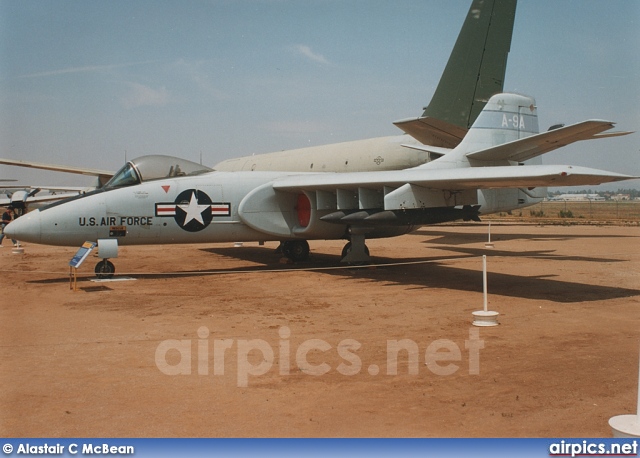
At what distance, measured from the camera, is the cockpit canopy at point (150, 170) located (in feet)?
41.5

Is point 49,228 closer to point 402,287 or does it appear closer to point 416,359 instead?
point 402,287

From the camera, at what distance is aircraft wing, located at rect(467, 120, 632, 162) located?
38.4 ft

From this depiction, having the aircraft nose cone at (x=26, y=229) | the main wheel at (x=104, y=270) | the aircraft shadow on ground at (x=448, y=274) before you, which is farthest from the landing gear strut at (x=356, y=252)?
the aircraft nose cone at (x=26, y=229)

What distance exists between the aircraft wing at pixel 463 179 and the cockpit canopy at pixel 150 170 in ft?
6.84

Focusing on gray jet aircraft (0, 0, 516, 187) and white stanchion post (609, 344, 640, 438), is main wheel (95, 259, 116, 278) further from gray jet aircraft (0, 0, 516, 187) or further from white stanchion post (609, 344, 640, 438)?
gray jet aircraft (0, 0, 516, 187)

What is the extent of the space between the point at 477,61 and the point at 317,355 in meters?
17.4

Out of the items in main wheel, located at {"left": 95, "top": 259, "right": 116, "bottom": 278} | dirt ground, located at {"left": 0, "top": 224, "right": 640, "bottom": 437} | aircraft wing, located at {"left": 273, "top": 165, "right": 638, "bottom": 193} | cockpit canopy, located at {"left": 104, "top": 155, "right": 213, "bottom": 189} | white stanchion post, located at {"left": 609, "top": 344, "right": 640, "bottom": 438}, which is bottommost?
dirt ground, located at {"left": 0, "top": 224, "right": 640, "bottom": 437}

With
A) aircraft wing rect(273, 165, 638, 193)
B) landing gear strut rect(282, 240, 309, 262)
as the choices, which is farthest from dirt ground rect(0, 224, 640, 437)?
landing gear strut rect(282, 240, 309, 262)

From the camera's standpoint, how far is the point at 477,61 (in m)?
21.1

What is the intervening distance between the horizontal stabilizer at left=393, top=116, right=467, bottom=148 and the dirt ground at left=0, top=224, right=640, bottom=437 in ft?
27.0

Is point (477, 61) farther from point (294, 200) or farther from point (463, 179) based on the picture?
point (463, 179)

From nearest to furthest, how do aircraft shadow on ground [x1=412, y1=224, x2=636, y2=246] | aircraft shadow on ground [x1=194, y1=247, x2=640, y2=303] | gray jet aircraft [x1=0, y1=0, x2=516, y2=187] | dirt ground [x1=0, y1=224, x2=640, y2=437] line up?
dirt ground [x1=0, y1=224, x2=640, y2=437]
aircraft shadow on ground [x1=194, y1=247, x2=640, y2=303]
gray jet aircraft [x1=0, y1=0, x2=516, y2=187]
aircraft shadow on ground [x1=412, y1=224, x2=636, y2=246]

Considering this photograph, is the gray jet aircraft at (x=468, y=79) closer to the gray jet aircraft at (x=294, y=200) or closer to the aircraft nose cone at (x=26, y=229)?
the gray jet aircraft at (x=294, y=200)

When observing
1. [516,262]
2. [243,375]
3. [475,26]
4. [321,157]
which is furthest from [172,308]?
[321,157]
